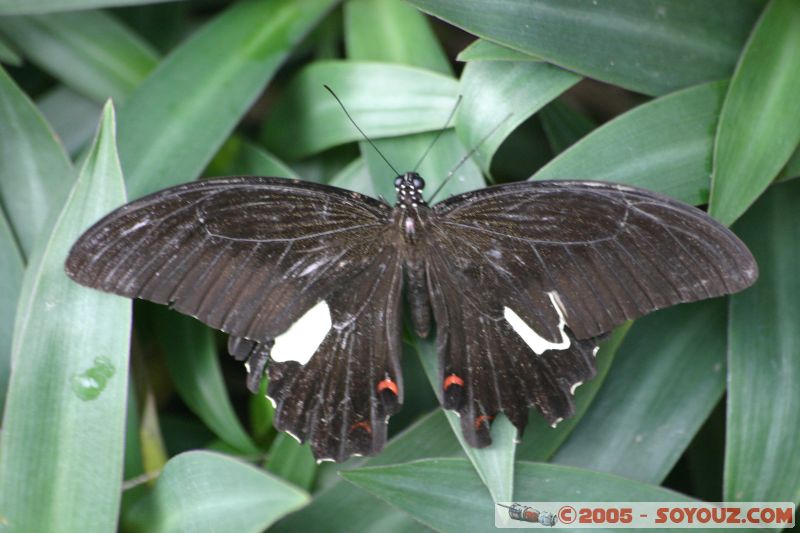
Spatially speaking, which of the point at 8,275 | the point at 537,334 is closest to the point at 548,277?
the point at 537,334

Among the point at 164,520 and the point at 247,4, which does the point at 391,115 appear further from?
the point at 164,520

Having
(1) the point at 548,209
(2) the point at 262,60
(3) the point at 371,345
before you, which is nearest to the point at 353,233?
(3) the point at 371,345

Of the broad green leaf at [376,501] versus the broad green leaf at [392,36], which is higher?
the broad green leaf at [392,36]

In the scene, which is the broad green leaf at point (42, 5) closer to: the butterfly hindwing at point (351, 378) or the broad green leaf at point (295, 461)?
the butterfly hindwing at point (351, 378)

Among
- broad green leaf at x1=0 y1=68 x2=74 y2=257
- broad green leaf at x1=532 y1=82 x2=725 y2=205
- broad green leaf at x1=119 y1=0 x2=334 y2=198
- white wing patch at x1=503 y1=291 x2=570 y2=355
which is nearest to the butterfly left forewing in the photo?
white wing patch at x1=503 y1=291 x2=570 y2=355

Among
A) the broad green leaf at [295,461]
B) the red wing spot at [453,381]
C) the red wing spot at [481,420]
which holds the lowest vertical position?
the broad green leaf at [295,461]

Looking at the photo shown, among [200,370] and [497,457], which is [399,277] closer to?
[497,457]

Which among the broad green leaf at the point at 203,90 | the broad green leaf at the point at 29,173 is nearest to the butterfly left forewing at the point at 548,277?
the broad green leaf at the point at 203,90
